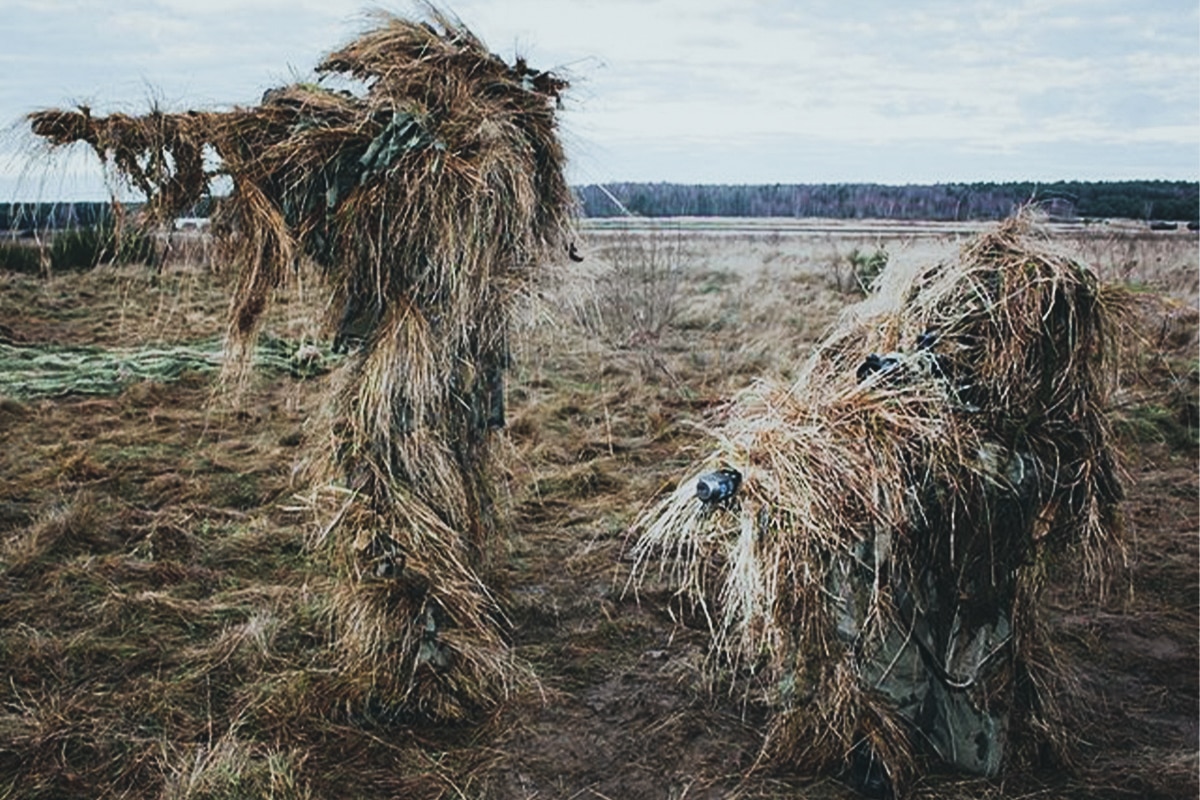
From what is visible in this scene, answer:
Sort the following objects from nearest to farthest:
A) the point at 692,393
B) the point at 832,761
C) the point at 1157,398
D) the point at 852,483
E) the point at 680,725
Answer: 1. the point at 852,483
2. the point at 832,761
3. the point at 680,725
4. the point at 1157,398
5. the point at 692,393

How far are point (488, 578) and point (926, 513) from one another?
2.15m

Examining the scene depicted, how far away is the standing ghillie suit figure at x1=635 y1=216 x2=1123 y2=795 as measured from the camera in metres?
2.53

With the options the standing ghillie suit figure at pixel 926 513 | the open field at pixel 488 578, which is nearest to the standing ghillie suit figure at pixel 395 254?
the open field at pixel 488 578

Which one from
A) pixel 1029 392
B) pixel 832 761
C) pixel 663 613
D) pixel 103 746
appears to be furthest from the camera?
pixel 663 613

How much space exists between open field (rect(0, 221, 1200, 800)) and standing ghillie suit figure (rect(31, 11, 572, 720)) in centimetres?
21

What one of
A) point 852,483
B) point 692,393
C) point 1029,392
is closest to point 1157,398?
point 692,393

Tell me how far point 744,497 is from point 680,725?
127 cm

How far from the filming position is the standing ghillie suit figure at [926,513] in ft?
8.30

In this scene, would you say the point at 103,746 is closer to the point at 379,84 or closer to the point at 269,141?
the point at 269,141

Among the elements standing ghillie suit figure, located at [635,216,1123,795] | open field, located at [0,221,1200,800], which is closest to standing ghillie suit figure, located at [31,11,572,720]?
open field, located at [0,221,1200,800]

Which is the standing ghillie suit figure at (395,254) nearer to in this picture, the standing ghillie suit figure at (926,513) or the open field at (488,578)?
the open field at (488,578)

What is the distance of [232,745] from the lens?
3.02 m

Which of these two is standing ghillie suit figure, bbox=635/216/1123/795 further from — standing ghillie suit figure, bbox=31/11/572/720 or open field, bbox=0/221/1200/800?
standing ghillie suit figure, bbox=31/11/572/720

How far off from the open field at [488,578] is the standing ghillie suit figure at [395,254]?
21cm
